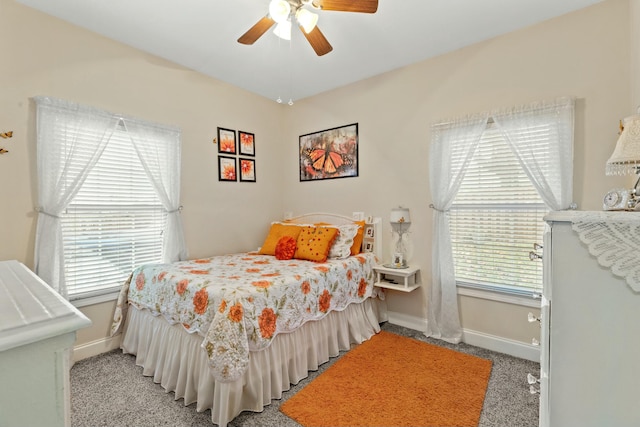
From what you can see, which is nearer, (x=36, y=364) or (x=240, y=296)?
(x=36, y=364)

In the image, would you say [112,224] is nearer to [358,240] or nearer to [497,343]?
[358,240]

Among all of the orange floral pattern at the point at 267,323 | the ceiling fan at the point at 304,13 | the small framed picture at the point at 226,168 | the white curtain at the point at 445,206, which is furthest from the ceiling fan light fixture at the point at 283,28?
the orange floral pattern at the point at 267,323

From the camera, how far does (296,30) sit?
2447mm

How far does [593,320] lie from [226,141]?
3455mm

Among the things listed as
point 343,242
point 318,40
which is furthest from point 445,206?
point 318,40

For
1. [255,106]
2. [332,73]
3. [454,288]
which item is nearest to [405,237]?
[454,288]

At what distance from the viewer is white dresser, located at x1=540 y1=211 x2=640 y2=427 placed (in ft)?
2.77

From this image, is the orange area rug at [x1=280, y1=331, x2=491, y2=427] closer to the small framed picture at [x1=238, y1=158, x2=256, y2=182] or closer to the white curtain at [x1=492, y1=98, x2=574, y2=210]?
the white curtain at [x1=492, y1=98, x2=574, y2=210]

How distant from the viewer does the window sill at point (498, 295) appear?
2421 millimetres

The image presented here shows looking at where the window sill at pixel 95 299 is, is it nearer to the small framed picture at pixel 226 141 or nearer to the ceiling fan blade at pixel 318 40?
the small framed picture at pixel 226 141

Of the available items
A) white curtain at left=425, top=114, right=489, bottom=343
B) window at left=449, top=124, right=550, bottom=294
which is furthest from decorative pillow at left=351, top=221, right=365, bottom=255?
window at left=449, top=124, right=550, bottom=294

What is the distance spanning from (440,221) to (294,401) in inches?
77.2

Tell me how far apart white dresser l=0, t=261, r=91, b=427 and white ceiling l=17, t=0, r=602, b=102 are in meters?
2.29

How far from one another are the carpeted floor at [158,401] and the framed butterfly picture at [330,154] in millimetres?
2119
